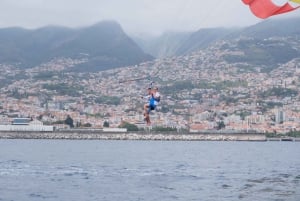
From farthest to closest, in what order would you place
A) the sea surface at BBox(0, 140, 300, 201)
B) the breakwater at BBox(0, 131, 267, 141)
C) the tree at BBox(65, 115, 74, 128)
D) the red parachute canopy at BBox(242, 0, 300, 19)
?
1. the tree at BBox(65, 115, 74, 128)
2. the breakwater at BBox(0, 131, 267, 141)
3. the sea surface at BBox(0, 140, 300, 201)
4. the red parachute canopy at BBox(242, 0, 300, 19)

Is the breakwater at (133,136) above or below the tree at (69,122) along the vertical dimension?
below

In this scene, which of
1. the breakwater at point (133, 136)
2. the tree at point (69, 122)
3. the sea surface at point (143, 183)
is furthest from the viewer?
the tree at point (69, 122)

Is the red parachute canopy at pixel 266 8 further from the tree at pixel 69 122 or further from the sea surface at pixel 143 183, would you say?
the tree at pixel 69 122

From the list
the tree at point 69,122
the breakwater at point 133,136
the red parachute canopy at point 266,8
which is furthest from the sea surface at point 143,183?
the tree at point 69,122

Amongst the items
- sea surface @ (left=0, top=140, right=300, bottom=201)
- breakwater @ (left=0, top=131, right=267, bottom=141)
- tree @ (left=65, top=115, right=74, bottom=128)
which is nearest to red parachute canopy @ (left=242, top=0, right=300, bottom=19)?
sea surface @ (left=0, top=140, right=300, bottom=201)

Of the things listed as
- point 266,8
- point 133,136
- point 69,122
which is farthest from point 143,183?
point 69,122

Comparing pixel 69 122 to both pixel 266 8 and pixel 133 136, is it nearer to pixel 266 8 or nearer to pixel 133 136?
pixel 133 136

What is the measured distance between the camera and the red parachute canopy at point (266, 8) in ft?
74.5

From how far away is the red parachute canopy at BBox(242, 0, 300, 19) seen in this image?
74.5ft

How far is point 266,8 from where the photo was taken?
75.5ft

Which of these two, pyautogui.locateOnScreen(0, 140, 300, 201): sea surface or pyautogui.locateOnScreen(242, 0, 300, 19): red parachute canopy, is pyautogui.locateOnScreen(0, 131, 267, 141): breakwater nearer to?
pyautogui.locateOnScreen(0, 140, 300, 201): sea surface

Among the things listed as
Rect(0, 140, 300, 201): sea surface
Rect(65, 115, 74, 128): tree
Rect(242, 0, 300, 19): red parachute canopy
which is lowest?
Rect(0, 140, 300, 201): sea surface

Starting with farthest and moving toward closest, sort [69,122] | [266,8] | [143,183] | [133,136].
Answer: [69,122], [133,136], [143,183], [266,8]

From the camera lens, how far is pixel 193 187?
4306cm
